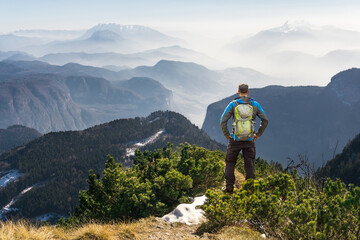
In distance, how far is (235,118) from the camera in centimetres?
1162

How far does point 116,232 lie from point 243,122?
644 centimetres

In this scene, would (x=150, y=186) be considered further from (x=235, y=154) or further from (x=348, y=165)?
(x=348, y=165)

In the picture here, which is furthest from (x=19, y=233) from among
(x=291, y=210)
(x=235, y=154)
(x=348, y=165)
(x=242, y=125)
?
(x=348, y=165)

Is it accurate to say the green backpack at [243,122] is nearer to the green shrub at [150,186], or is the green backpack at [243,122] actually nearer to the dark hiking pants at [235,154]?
the dark hiking pants at [235,154]

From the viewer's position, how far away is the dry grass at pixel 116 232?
25.7 ft

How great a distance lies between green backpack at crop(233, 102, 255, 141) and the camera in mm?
11508

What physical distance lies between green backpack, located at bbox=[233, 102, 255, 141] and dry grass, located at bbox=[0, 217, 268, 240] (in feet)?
12.9

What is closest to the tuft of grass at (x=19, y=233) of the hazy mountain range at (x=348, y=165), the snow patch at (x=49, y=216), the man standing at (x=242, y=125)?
the man standing at (x=242, y=125)

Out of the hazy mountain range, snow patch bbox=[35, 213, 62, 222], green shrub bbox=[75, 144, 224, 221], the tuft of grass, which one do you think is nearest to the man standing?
green shrub bbox=[75, 144, 224, 221]

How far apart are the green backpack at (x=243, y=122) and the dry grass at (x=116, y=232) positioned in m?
3.94

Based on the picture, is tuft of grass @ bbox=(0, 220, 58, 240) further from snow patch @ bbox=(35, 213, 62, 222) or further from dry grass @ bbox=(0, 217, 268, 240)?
snow patch @ bbox=(35, 213, 62, 222)

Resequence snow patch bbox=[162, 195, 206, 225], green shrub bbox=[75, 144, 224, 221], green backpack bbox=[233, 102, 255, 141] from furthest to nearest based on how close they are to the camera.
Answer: green shrub bbox=[75, 144, 224, 221] < snow patch bbox=[162, 195, 206, 225] < green backpack bbox=[233, 102, 255, 141]

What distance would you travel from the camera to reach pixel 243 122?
1162cm

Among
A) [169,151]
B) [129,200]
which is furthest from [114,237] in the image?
[169,151]
